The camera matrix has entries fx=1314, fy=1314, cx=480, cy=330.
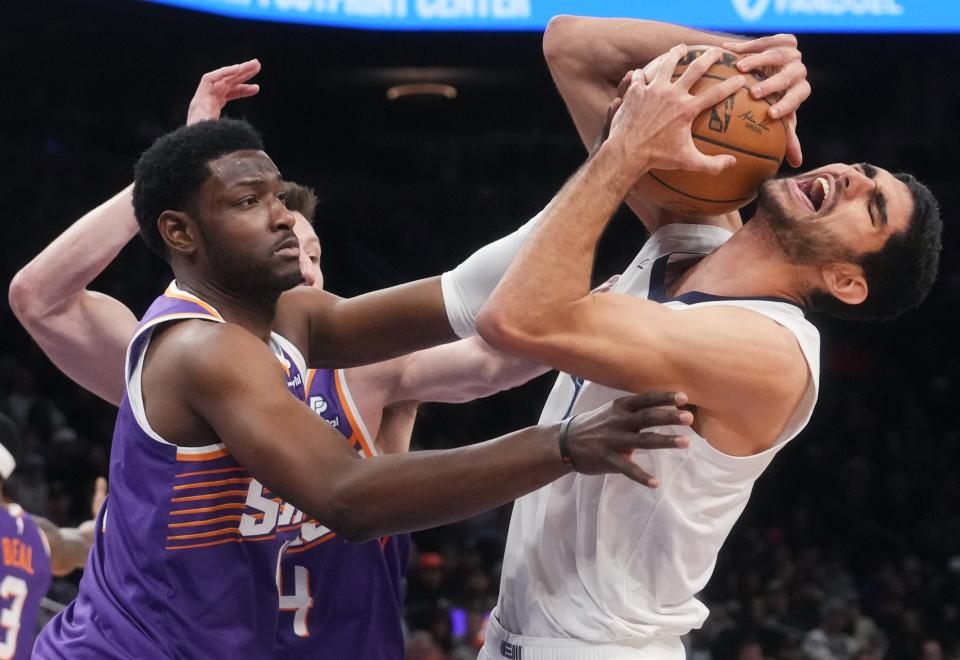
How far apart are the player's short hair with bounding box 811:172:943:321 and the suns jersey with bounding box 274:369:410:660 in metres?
1.19

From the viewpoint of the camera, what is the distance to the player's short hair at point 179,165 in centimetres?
270

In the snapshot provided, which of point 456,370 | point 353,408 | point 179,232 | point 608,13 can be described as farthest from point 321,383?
point 608,13

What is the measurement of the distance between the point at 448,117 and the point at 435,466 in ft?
45.4

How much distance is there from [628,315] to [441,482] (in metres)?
0.49

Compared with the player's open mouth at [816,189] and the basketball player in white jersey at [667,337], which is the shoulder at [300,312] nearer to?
the basketball player in white jersey at [667,337]

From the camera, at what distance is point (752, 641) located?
871cm

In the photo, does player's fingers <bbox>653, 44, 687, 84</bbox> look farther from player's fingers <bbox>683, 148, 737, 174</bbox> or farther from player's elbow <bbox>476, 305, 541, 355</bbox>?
player's elbow <bbox>476, 305, 541, 355</bbox>

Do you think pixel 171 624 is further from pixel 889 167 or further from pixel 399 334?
pixel 889 167

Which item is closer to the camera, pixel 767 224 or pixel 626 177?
pixel 626 177

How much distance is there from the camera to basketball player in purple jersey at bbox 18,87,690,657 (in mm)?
2406

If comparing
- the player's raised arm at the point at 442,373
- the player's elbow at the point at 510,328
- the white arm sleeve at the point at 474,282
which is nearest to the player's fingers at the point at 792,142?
the white arm sleeve at the point at 474,282

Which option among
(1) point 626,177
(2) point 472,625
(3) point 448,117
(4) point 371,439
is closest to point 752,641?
(2) point 472,625

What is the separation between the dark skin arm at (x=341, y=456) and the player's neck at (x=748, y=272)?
55cm

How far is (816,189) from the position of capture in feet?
9.35
